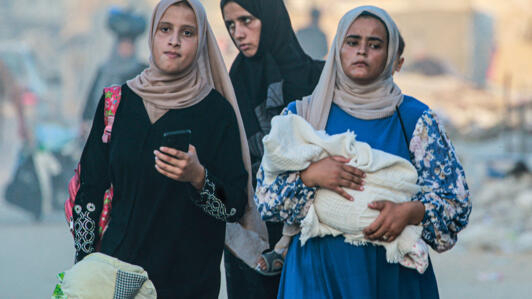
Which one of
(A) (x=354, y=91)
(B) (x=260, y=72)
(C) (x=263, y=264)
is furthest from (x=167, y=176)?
(B) (x=260, y=72)

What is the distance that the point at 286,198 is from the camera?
232 cm

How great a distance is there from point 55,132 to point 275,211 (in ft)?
35.1

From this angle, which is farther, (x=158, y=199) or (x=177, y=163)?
(x=158, y=199)

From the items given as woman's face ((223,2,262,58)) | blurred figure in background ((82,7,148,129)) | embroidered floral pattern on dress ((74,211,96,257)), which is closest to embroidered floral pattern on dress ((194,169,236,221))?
embroidered floral pattern on dress ((74,211,96,257))

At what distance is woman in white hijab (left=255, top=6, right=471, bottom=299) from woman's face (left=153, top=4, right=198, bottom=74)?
0.40 metres

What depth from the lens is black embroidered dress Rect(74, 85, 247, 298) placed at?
2441 millimetres

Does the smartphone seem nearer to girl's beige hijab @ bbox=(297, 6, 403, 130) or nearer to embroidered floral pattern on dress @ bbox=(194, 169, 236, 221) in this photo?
embroidered floral pattern on dress @ bbox=(194, 169, 236, 221)

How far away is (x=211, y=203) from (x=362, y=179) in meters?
0.51

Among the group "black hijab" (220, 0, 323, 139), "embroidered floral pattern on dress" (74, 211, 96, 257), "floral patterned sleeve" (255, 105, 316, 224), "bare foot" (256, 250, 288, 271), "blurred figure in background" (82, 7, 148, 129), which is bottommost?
"blurred figure in background" (82, 7, 148, 129)

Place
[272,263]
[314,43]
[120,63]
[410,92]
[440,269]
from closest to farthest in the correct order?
[272,263] → [440,269] → [314,43] → [120,63] → [410,92]

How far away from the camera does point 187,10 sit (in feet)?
8.34

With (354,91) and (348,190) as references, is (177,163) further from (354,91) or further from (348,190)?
(354,91)

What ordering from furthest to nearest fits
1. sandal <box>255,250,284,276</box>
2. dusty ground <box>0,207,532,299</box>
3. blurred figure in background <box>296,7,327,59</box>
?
blurred figure in background <box>296,7,327,59</box> → dusty ground <box>0,207,532,299</box> → sandal <box>255,250,284,276</box>

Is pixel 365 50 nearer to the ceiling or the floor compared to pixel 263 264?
nearer to the ceiling
